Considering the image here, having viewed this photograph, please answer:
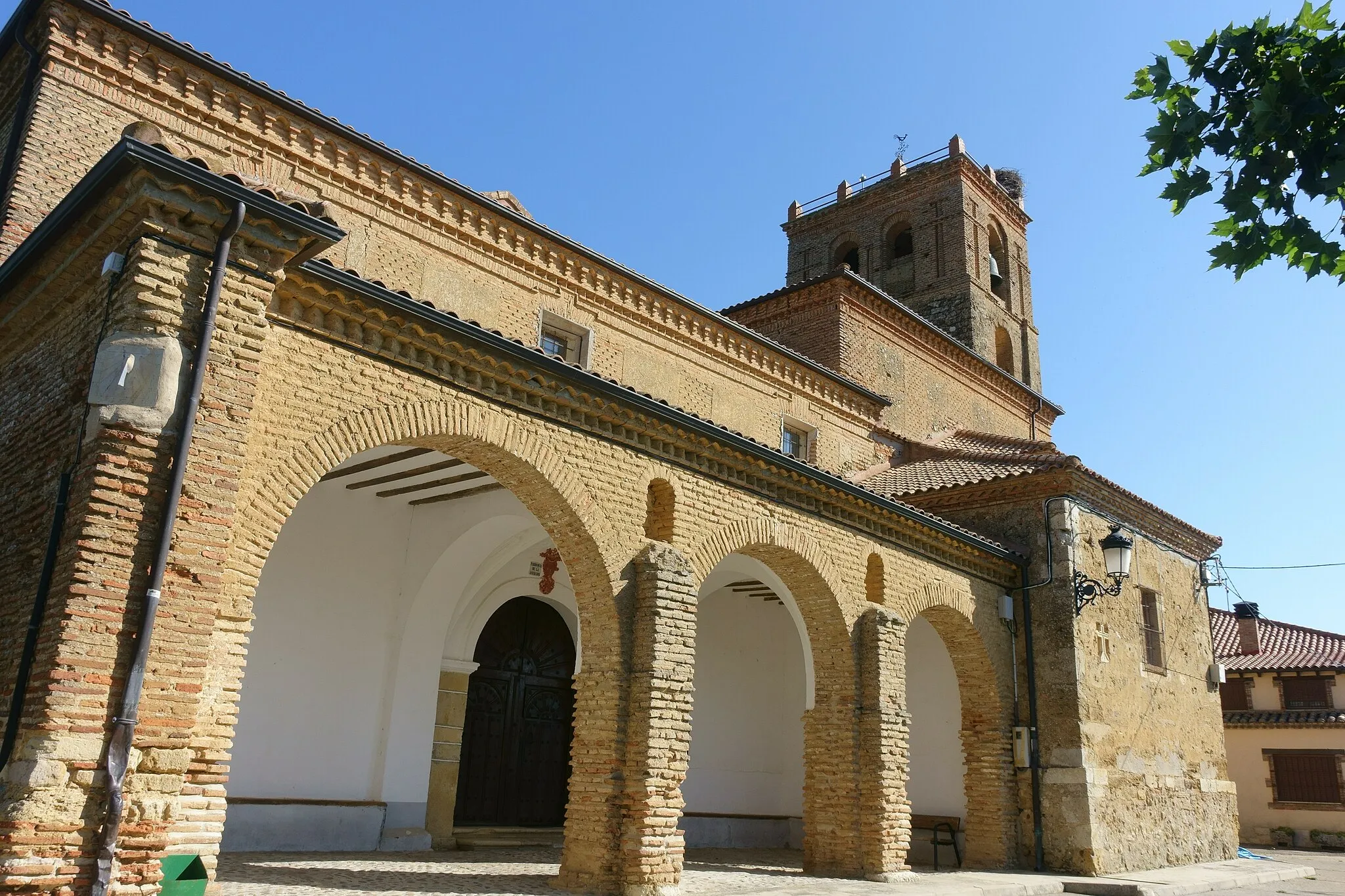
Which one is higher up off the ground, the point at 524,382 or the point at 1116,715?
the point at 524,382

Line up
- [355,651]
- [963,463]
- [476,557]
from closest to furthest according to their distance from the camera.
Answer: [355,651] < [476,557] < [963,463]

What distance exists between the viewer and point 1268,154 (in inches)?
176

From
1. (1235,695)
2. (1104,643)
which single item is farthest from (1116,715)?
(1235,695)

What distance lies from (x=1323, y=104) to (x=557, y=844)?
10.1 meters

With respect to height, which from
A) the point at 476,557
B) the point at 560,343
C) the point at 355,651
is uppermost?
the point at 560,343

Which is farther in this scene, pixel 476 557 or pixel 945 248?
pixel 945 248

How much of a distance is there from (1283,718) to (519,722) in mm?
21743

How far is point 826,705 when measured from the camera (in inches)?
403

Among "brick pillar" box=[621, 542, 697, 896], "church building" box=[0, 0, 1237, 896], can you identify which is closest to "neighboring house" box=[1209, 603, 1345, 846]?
"church building" box=[0, 0, 1237, 896]

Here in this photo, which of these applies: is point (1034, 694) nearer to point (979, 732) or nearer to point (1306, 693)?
point (979, 732)

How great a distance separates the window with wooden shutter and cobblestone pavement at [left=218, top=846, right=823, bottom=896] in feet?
63.8

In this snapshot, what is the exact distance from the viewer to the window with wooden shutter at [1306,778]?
23812 millimetres

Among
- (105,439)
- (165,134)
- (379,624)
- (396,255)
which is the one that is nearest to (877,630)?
(379,624)

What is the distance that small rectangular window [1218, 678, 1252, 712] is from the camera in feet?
84.6
